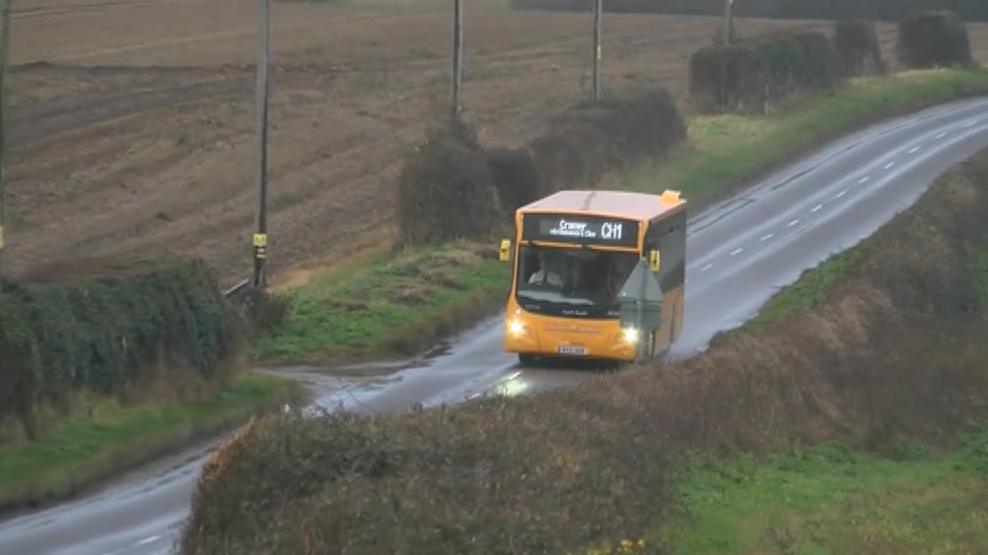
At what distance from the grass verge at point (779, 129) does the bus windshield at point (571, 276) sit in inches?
894

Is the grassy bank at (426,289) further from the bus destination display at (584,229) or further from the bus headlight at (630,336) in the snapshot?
the bus headlight at (630,336)

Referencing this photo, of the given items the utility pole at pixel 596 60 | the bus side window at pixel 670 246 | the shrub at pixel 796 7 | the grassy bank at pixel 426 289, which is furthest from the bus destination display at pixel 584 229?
the shrub at pixel 796 7

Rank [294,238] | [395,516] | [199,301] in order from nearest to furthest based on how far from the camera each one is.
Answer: [395,516] → [199,301] → [294,238]

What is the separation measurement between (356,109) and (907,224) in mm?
21272

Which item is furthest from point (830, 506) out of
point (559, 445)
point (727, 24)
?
point (727, 24)

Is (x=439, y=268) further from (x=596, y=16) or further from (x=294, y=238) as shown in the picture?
(x=596, y=16)

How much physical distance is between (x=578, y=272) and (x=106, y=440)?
993cm

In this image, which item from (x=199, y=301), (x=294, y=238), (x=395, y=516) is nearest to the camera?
(x=395, y=516)

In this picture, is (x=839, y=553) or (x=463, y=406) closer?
(x=839, y=553)

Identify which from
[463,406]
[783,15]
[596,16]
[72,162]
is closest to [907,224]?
[596,16]

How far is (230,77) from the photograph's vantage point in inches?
2763

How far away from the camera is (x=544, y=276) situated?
116 ft

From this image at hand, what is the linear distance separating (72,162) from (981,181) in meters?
26.2

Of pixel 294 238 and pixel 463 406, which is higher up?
pixel 463 406
